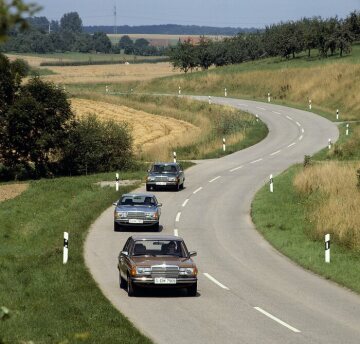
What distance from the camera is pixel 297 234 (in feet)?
93.8

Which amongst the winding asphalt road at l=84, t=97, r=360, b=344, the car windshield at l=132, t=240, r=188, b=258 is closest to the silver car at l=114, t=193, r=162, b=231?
the winding asphalt road at l=84, t=97, r=360, b=344

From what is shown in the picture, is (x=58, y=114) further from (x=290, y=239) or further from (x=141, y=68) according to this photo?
(x=141, y=68)

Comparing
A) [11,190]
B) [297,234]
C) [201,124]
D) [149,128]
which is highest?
[297,234]

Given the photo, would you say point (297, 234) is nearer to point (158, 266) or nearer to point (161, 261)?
point (161, 261)

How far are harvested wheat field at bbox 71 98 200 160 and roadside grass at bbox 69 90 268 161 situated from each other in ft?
0.41

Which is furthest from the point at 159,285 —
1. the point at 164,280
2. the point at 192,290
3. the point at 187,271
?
the point at 192,290

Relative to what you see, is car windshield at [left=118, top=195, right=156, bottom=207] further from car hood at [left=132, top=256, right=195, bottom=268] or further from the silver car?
car hood at [left=132, top=256, right=195, bottom=268]

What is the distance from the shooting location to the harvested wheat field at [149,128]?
59181 millimetres

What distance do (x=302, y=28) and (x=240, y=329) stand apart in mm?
104206

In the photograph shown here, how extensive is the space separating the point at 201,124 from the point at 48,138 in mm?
26459

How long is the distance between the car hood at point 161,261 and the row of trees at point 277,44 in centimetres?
8537

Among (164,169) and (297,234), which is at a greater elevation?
(297,234)

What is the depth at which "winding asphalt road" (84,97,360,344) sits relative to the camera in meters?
16.1

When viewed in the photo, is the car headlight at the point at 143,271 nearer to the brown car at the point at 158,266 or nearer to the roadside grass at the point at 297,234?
the brown car at the point at 158,266
